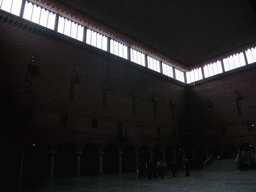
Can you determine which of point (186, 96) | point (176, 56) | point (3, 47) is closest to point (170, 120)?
point (186, 96)

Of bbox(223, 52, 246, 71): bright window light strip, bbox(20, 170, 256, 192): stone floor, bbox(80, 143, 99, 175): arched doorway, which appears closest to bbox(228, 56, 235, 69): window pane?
bbox(223, 52, 246, 71): bright window light strip

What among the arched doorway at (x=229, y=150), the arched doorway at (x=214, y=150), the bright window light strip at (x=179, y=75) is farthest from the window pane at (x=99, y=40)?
the arched doorway at (x=229, y=150)

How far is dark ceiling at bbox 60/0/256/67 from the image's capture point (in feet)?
65.2

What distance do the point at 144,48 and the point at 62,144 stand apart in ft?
52.2

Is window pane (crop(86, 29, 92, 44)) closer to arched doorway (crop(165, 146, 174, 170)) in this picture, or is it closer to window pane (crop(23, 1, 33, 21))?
window pane (crop(23, 1, 33, 21))

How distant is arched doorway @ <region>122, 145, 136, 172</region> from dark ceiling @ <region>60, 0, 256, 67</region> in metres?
13.3

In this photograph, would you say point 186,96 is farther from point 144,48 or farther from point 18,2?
point 18,2

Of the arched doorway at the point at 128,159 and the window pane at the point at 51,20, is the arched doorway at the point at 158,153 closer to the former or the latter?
the arched doorway at the point at 128,159

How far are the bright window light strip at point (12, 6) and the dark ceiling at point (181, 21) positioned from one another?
4433mm

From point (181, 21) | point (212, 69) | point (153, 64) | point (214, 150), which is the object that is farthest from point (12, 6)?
point (214, 150)

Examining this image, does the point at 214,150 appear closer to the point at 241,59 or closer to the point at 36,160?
the point at 241,59

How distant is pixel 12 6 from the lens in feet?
59.1

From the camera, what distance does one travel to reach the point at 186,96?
106 feet

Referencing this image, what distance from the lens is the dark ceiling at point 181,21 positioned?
65.2 ft
